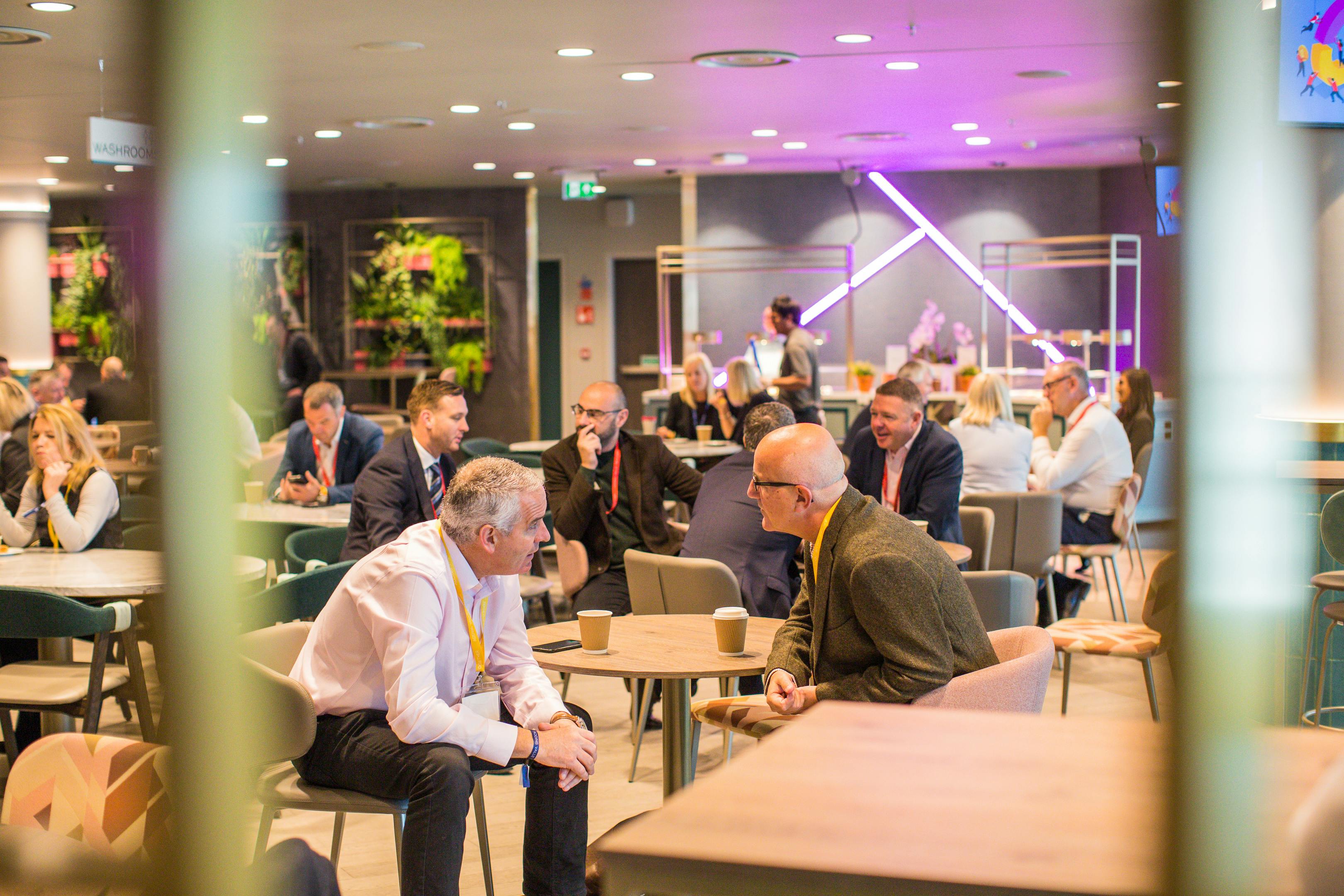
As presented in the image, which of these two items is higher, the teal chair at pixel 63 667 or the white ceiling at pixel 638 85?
the white ceiling at pixel 638 85

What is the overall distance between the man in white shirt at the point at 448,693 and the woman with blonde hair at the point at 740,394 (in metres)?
4.57

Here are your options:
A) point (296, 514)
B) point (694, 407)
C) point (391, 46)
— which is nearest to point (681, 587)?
point (296, 514)

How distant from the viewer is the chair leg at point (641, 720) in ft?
12.8

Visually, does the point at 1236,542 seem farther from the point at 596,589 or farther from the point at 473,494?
the point at 596,589

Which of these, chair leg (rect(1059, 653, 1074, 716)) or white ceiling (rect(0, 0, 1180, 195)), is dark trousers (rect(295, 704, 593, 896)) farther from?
chair leg (rect(1059, 653, 1074, 716))

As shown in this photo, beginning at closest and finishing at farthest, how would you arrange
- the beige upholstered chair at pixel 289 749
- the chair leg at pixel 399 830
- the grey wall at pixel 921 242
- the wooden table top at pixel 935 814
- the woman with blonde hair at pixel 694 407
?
the wooden table top at pixel 935 814, the beige upholstered chair at pixel 289 749, the chair leg at pixel 399 830, the woman with blonde hair at pixel 694 407, the grey wall at pixel 921 242

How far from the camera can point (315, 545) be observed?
4.18 m

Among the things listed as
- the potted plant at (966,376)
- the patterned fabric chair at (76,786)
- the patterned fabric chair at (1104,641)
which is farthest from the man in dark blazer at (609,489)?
the potted plant at (966,376)

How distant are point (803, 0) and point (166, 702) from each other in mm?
5097

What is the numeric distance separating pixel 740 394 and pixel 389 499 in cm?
352

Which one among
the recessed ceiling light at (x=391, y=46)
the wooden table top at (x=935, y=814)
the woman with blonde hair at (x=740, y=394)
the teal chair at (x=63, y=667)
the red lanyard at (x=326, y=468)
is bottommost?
the teal chair at (x=63, y=667)

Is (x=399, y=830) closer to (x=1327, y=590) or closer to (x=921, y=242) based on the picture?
(x=1327, y=590)

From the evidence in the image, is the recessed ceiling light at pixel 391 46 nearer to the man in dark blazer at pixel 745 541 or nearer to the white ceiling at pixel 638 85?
the white ceiling at pixel 638 85

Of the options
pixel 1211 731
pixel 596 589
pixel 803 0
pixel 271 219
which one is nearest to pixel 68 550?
pixel 596 589
